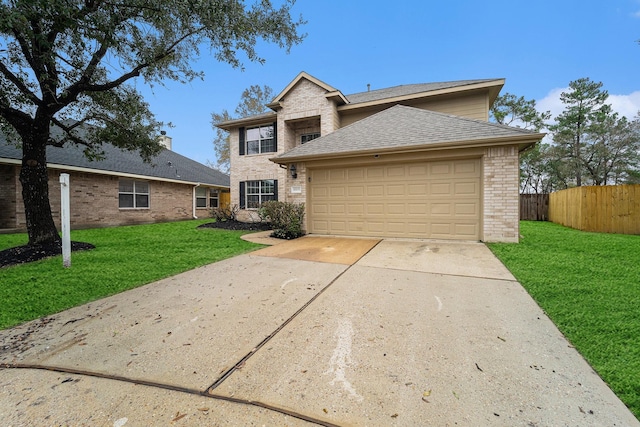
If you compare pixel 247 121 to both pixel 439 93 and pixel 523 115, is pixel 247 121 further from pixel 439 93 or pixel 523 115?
pixel 523 115

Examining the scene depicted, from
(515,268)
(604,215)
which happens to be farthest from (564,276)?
(604,215)

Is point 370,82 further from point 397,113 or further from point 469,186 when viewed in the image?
point 469,186

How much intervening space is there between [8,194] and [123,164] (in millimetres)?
4615

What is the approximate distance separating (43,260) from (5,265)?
518mm

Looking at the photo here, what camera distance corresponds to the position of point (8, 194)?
Answer: 984 centimetres

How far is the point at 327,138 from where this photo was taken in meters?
9.48

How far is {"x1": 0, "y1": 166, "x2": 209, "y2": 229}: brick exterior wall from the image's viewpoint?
9906 mm

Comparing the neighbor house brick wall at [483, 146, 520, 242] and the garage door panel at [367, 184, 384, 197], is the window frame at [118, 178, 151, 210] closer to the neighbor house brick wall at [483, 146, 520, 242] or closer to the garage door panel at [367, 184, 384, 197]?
the garage door panel at [367, 184, 384, 197]

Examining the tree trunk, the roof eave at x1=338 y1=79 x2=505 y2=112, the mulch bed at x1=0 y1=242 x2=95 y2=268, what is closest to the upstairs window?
the roof eave at x1=338 y1=79 x2=505 y2=112

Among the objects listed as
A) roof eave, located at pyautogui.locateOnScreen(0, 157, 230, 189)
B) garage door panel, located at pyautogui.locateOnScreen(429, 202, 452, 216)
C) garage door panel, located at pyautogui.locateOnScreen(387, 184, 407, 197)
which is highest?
roof eave, located at pyautogui.locateOnScreen(0, 157, 230, 189)

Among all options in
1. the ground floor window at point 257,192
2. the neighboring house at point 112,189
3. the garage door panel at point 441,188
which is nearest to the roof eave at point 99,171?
the neighboring house at point 112,189

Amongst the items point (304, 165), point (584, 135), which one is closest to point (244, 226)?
point (304, 165)

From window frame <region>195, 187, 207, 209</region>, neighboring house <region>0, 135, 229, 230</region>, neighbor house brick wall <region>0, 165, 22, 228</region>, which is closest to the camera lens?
neighbor house brick wall <region>0, 165, 22, 228</region>

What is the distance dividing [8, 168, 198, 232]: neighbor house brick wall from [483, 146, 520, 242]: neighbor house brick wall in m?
15.6
